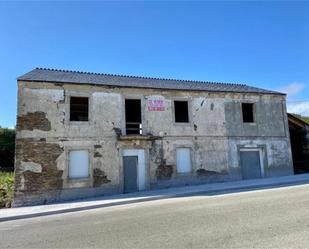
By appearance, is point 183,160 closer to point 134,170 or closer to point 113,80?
point 134,170

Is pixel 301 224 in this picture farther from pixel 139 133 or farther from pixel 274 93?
pixel 274 93

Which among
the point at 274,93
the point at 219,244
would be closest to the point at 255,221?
the point at 219,244

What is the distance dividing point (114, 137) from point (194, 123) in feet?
16.2

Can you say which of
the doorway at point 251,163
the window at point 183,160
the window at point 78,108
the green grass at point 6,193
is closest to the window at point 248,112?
the doorway at point 251,163

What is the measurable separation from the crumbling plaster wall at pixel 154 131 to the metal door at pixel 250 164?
22.6 inches

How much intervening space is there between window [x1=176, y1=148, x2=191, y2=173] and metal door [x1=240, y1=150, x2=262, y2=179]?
12.2 ft

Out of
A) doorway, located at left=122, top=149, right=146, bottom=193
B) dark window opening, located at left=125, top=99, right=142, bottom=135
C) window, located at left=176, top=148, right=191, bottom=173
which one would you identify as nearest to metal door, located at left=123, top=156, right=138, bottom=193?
doorway, located at left=122, top=149, right=146, bottom=193

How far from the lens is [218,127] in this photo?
57.1 ft

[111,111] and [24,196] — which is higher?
[111,111]

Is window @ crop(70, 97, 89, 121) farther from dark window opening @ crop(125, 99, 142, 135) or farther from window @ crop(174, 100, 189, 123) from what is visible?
window @ crop(174, 100, 189, 123)

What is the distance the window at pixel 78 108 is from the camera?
15451 millimetres

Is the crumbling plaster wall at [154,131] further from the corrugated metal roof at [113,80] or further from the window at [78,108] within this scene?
the window at [78,108]

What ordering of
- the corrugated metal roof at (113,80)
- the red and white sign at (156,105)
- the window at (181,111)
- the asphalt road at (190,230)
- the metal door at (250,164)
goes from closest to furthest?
the asphalt road at (190,230), the corrugated metal roof at (113,80), the red and white sign at (156,105), the window at (181,111), the metal door at (250,164)

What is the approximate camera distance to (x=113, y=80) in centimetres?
1705
